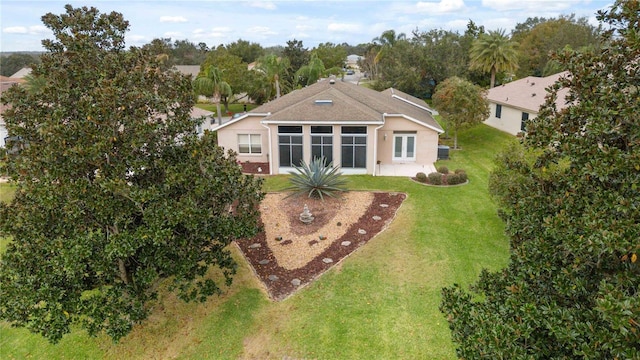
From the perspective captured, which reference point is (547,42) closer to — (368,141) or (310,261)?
(368,141)

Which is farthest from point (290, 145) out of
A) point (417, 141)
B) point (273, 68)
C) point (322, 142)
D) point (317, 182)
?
point (273, 68)

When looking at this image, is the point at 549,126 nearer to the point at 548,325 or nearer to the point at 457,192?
the point at 548,325

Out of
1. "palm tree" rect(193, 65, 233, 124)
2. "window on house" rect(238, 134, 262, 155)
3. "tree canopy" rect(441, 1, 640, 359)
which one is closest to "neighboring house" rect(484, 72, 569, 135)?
"window on house" rect(238, 134, 262, 155)

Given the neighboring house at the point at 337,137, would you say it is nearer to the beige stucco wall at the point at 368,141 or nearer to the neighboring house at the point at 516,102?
the beige stucco wall at the point at 368,141

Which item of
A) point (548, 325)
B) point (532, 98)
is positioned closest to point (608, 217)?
point (548, 325)

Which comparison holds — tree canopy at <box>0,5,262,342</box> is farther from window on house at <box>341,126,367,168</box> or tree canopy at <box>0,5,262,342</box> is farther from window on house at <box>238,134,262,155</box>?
window on house at <box>238,134,262,155</box>
